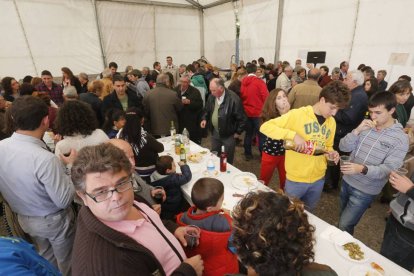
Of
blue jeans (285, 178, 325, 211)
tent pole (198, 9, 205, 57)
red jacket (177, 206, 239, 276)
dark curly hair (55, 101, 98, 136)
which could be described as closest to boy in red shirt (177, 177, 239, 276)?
red jacket (177, 206, 239, 276)

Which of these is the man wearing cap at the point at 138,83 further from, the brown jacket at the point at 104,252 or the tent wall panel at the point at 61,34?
the brown jacket at the point at 104,252

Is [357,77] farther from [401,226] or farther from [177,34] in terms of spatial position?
[177,34]

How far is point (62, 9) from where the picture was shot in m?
7.92

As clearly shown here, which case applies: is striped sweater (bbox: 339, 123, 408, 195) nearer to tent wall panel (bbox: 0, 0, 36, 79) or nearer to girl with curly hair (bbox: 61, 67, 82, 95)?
girl with curly hair (bbox: 61, 67, 82, 95)

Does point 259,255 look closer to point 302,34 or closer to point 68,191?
point 68,191

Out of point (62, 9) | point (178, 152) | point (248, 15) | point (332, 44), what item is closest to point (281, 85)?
point (332, 44)

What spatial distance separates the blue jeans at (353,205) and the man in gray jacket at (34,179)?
2.56 m

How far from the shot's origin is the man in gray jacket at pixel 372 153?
185cm

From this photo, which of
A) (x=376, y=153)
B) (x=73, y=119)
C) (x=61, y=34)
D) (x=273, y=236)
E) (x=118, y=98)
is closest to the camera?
(x=273, y=236)

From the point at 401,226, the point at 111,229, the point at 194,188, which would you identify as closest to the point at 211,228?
the point at 194,188

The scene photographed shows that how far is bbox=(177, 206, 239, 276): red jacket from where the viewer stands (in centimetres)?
147

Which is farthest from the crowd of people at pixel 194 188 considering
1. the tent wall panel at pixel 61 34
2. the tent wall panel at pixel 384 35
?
the tent wall panel at pixel 61 34

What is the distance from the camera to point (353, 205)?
2.17 metres

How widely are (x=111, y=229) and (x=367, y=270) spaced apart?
5.07ft
